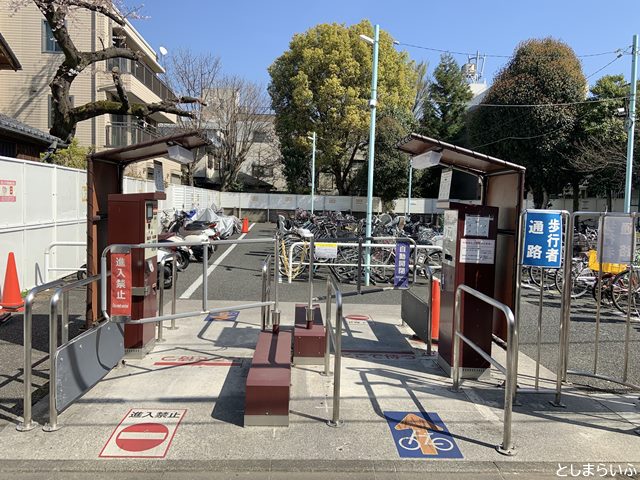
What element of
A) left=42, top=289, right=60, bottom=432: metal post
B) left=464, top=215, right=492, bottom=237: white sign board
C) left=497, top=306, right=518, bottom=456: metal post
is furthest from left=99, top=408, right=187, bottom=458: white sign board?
left=464, top=215, right=492, bottom=237: white sign board

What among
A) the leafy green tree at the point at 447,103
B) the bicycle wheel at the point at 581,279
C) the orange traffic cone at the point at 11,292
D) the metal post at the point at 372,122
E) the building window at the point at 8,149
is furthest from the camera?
the leafy green tree at the point at 447,103

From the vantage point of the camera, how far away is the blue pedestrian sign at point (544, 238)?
460 cm

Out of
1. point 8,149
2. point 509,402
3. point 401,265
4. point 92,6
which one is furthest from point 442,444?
point 92,6

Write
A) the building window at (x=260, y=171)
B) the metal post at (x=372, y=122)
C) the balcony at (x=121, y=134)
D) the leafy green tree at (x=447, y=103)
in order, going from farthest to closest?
1. the building window at (x=260, y=171)
2. the leafy green tree at (x=447, y=103)
3. the balcony at (x=121, y=134)
4. the metal post at (x=372, y=122)

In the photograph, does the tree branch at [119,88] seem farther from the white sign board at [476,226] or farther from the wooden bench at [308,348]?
the white sign board at [476,226]

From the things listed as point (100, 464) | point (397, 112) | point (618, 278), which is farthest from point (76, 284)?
point (397, 112)

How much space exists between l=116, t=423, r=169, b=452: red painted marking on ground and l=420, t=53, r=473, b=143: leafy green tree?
3433 cm

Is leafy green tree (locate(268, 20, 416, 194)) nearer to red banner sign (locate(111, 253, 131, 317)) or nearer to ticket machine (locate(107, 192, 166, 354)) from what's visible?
ticket machine (locate(107, 192, 166, 354))

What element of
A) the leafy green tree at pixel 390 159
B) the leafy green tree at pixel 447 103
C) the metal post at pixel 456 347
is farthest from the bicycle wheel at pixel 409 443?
the leafy green tree at pixel 447 103

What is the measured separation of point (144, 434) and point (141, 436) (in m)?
0.03

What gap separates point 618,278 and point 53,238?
10184 mm

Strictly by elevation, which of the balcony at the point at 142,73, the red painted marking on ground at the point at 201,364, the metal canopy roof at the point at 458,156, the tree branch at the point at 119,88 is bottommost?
the red painted marking on ground at the point at 201,364

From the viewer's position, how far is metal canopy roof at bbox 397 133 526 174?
5.03 metres

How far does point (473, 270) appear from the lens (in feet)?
16.6
